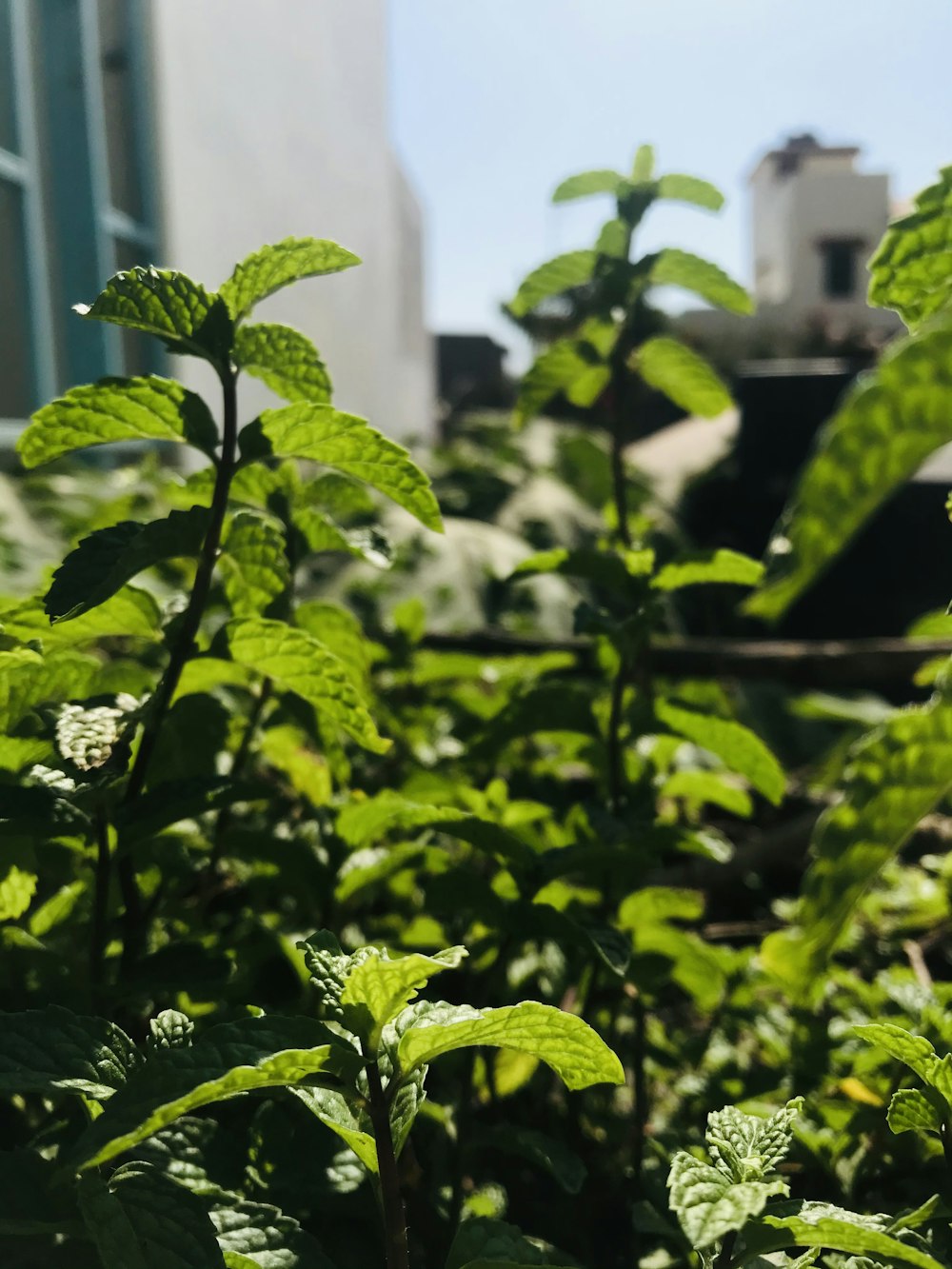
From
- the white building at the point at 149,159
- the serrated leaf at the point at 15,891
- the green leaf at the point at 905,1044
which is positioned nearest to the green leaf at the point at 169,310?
the serrated leaf at the point at 15,891

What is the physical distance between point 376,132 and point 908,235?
9623 millimetres

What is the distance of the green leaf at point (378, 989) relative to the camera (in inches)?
19.7

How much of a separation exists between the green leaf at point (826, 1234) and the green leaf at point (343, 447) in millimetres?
463

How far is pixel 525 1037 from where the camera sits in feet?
1.70

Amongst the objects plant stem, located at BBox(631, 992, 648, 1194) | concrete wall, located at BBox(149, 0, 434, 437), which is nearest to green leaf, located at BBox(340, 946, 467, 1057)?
plant stem, located at BBox(631, 992, 648, 1194)

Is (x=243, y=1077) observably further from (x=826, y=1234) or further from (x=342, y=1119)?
(x=826, y=1234)

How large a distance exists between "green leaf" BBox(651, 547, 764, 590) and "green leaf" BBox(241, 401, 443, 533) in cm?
31

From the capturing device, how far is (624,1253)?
0.90 m

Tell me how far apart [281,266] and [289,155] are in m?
5.98

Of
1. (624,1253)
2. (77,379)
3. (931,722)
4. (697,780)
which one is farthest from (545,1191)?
(77,379)

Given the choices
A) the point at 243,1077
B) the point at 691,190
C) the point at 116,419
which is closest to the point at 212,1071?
the point at 243,1077

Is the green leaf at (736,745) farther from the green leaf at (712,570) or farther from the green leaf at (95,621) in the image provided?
the green leaf at (95,621)

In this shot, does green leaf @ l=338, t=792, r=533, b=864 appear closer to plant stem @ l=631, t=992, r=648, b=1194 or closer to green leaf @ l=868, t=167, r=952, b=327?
plant stem @ l=631, t=992, r=648, b=1194

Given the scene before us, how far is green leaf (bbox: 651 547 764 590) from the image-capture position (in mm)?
936
